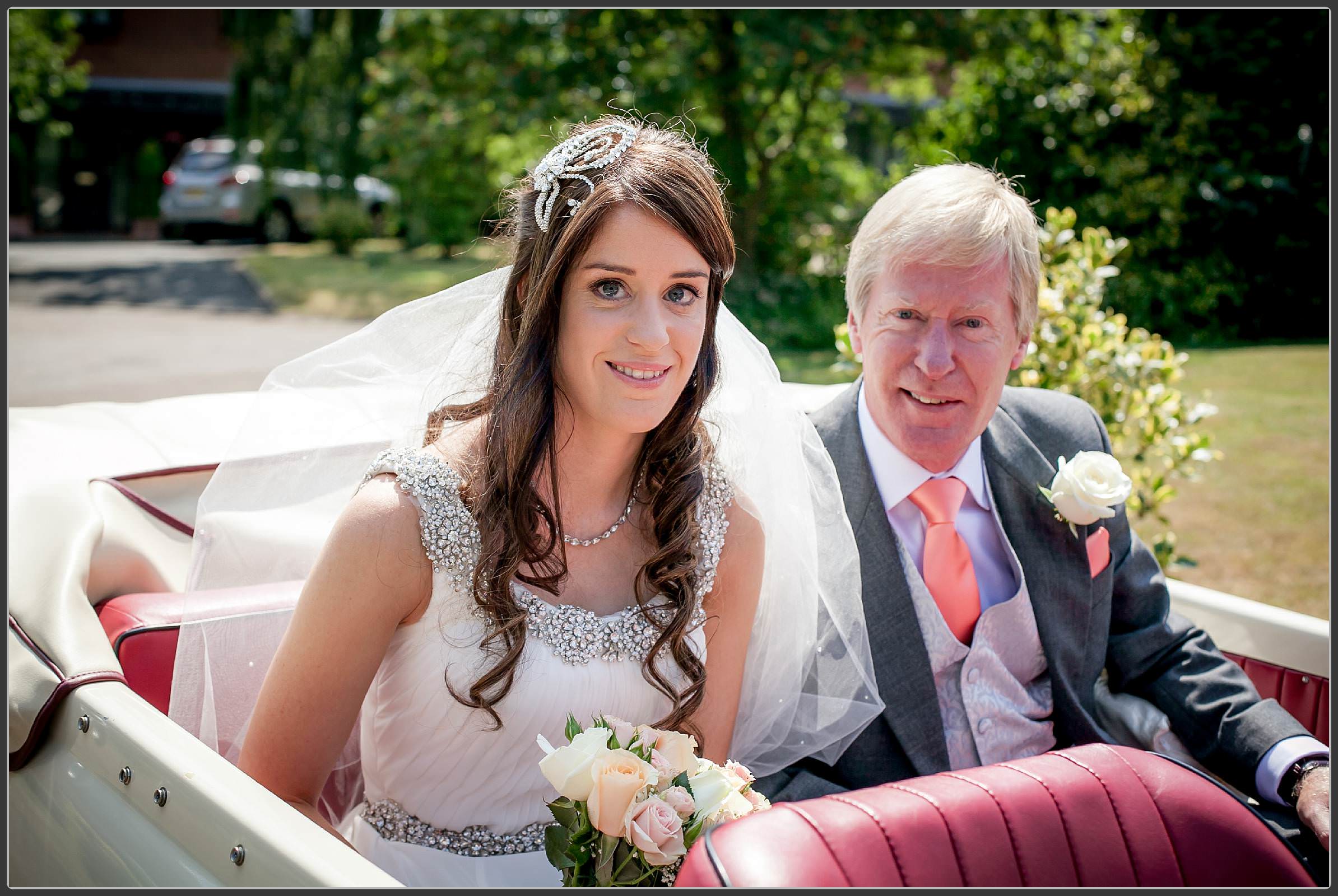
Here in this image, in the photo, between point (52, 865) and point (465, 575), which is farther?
point (465, 575)

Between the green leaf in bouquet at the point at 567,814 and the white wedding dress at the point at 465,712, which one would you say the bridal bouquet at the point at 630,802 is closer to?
the green leaf in bouquet at the point at 567,814

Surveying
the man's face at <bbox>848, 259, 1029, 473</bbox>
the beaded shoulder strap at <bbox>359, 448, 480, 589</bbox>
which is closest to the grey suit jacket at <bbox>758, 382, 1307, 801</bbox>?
the man's face at <bbox>848, 259, 1029, 473</bbox>

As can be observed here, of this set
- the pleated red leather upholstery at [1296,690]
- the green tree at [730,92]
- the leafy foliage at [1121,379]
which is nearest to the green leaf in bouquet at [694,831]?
the pleated red leather upholstery at [1296,690]

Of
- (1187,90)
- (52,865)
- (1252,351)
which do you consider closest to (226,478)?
(52,865)

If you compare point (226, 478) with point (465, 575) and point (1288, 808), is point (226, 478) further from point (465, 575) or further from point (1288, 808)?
point (1288, 808)

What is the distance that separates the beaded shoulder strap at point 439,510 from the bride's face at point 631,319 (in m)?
0.28

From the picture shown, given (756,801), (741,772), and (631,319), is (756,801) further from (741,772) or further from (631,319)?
(631,319)

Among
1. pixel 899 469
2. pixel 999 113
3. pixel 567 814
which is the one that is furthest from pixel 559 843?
pixel 999 113

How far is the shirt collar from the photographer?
7.20 ft

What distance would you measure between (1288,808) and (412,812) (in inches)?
64.9

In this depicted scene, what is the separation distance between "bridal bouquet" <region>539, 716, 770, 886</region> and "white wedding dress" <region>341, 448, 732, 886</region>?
33cm

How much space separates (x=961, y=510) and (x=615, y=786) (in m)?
1.17

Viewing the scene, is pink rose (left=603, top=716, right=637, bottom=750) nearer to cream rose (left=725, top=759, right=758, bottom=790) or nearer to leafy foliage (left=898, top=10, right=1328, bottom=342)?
cream rose (left=725, top=759, right=758, bottom=790)

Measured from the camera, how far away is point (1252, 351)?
8.57 meters
